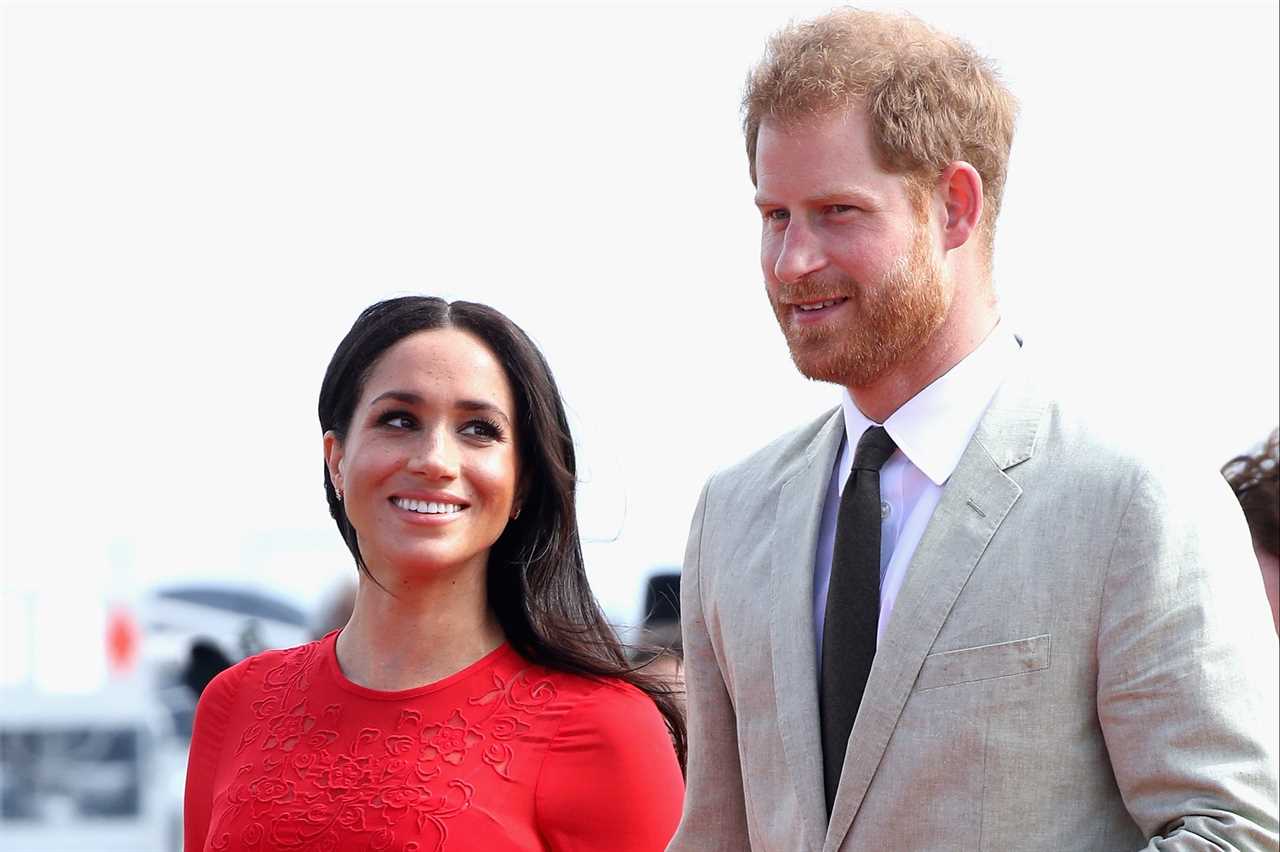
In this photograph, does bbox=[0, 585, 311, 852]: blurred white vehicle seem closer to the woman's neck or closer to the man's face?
the woman's neck

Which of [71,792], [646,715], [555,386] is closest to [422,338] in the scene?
[555,386]

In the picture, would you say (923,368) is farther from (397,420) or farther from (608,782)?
(397,420)

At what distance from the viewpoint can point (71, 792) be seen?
440 inches

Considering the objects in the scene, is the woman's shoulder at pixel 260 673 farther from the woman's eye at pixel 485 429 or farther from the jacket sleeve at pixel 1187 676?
the jacket sleeve at pixel 1187 676

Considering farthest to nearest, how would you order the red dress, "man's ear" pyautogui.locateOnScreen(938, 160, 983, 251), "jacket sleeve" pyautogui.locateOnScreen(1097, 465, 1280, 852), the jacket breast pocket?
the red dress, "man's ear" pyautogui.locateOnScreen(938, 160, 983, 251), the jacket breast pocket, "jacket sleeve" pyautogui.locateOnScreen(1097, 465, 1280, 852)

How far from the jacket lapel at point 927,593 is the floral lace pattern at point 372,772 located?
101 cm

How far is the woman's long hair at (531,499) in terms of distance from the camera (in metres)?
3.49

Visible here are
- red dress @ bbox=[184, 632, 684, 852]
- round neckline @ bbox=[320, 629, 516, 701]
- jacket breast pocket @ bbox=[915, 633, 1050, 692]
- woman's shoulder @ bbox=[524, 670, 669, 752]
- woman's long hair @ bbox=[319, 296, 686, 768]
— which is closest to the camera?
jacket breast pocket @ bbox=[915, 633, 1050, 692]

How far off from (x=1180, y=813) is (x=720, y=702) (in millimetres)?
778

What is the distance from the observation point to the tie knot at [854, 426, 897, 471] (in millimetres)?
2535

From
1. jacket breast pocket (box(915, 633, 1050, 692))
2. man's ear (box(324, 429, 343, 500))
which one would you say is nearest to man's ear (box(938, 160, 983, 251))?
jacket breast pocket (box(915, 633, 1050, 692))

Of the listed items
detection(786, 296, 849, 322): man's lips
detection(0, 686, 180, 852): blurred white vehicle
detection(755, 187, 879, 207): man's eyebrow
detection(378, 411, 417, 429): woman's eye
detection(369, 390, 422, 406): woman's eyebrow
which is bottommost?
detection(0, 686, 180, 852): blurred white vehicle

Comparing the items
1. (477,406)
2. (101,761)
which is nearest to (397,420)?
(477,406)

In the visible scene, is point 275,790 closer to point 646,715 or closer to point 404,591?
point 404,591
